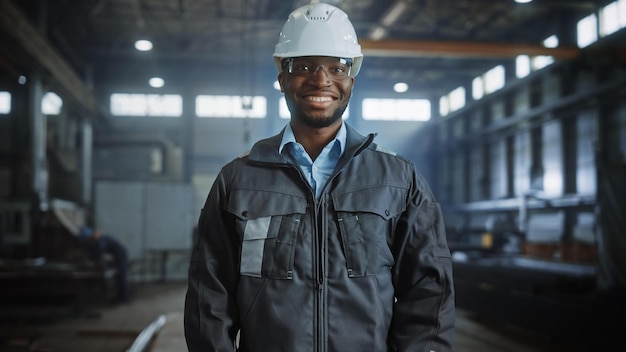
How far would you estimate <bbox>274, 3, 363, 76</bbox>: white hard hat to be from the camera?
71.0 inches

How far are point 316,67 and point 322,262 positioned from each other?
1.90 ft

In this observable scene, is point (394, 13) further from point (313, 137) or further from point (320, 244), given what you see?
point (320, 244)

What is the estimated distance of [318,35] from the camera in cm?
183

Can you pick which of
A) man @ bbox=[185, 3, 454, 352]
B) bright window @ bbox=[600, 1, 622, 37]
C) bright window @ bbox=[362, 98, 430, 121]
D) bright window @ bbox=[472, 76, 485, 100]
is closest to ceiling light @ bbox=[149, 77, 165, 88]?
bright window @ bbox=[362, 98, 430, 121]

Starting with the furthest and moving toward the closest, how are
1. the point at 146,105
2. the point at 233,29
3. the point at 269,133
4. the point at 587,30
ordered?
1. the point at 146,105
2. the point at 269,133
3. the point at 233,29
4. the point at 587,30

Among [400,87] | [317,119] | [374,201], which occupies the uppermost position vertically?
[400,87]

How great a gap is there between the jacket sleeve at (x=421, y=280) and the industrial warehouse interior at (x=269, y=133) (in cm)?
319

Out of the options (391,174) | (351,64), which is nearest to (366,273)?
(391,174)

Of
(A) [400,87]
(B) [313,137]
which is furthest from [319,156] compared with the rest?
(A) [400,87]

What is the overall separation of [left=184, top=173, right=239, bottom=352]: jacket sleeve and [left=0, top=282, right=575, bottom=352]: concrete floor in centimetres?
316

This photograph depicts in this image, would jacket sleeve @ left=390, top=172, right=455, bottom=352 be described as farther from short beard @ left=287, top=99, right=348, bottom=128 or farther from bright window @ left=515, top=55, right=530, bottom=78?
Answer: bright window @ left=515, top=55, right=530, bottom=78

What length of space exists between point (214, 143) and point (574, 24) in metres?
11.5

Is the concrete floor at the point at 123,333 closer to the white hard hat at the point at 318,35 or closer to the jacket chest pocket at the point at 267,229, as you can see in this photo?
the jacket chest pocket at the point at 267,229

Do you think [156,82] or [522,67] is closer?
[522,67]
